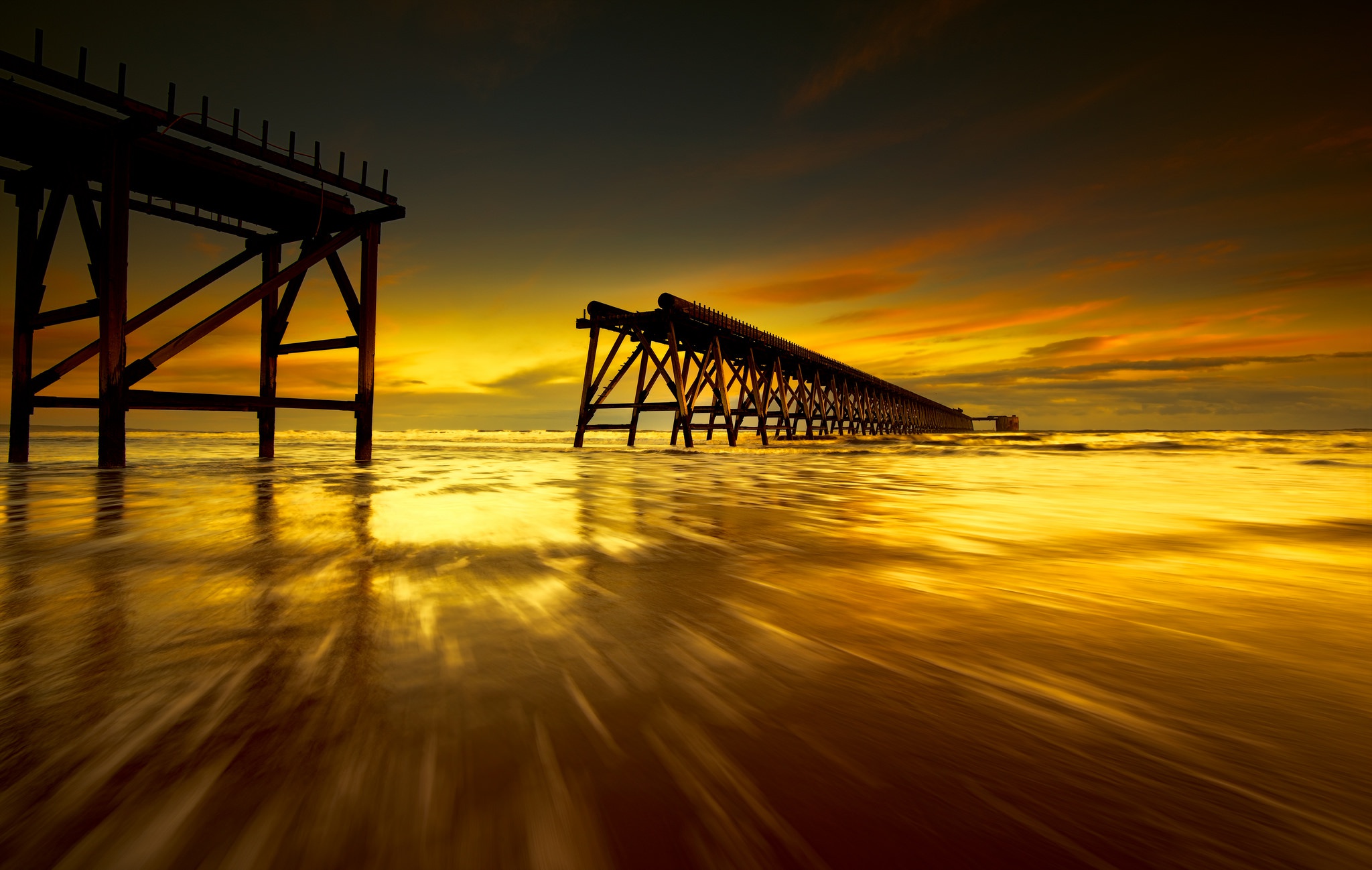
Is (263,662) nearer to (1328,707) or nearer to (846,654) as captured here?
(846,654)

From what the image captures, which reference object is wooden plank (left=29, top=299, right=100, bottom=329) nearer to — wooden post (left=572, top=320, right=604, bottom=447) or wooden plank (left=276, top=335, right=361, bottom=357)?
wooden plank (left=276, top=335, right=361, bottom=357)

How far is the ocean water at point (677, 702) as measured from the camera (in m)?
0.71

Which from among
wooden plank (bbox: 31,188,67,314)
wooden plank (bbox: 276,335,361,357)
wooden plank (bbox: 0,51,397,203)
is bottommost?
wooden plank (bbox: 276,335,361,357)

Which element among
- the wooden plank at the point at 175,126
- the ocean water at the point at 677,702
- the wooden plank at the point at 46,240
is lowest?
the ocean water at the point at 677,702

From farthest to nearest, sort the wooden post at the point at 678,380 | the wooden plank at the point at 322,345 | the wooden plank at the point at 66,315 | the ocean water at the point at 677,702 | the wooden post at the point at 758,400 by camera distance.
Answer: the wooden post at the point at 758,400
the wooden post at the point at 678,380
the wooden plank at the point at 322,345
the wooden plank at the point at 66,315
the ocean water at the point at 677,702

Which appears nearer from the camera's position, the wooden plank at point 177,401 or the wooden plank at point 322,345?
the wooden plank at point 177,401

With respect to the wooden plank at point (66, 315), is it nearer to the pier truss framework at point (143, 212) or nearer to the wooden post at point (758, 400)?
the pier truss framework at point (143, 212)

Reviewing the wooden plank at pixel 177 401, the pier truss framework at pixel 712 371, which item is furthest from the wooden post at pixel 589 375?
the wooden plank at pixel 177 401

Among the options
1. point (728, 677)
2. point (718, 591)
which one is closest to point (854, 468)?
point (718, 591)

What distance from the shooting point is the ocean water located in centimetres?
71

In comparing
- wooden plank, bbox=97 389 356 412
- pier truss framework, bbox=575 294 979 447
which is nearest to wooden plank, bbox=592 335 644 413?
pier truss framework, bbox=575 294 979 447

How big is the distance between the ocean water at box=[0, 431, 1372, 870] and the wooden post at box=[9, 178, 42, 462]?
18.1 ft

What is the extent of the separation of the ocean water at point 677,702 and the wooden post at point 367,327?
4.90 metres

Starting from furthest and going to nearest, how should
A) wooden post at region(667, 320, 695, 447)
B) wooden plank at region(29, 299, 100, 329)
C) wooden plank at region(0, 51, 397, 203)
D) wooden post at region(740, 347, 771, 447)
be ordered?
wooden post at region(740, 347, 771, 447), wooden post at region(667, 320, 695, 447), wooden plank at region(29, 299, 100, 329), wooden plank at region(0, 51, 397, 203)
